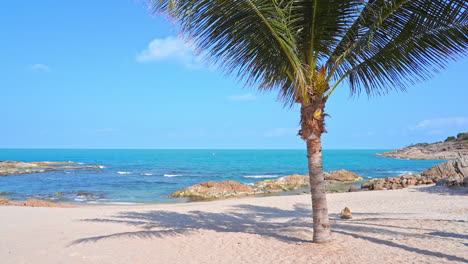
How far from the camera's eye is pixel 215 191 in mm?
24781

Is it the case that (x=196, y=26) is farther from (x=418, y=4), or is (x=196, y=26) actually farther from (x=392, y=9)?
(x=418, y=4)

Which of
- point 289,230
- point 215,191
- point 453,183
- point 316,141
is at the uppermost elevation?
point 316,141

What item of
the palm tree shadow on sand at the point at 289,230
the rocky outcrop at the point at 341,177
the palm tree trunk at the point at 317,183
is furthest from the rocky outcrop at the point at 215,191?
the palm tree trunk at the point at 317,183

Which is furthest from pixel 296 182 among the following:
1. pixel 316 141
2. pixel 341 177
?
pixel 316 141

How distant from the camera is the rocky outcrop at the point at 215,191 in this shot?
77.7 ft

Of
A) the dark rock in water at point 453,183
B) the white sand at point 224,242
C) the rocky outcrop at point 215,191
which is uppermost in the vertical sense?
the dark rock in water at point 453,183

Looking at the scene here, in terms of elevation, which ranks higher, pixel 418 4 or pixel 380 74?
pixel 418 4

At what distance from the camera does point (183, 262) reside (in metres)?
6.55

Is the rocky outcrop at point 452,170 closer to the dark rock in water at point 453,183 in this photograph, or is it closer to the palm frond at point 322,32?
the dark rock in water at point 453,183

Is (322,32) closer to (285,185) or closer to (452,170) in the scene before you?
(452,170)

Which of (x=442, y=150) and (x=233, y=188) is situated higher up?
(x=442, y=150)

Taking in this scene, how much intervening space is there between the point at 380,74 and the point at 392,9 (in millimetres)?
1517

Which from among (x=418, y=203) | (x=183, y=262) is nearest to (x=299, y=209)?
(x=418, y=203)

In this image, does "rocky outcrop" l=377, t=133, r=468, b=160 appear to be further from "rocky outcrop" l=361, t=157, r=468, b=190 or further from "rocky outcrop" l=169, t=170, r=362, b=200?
"rocky outcrop" l=169, t=170, r=362, b=200
